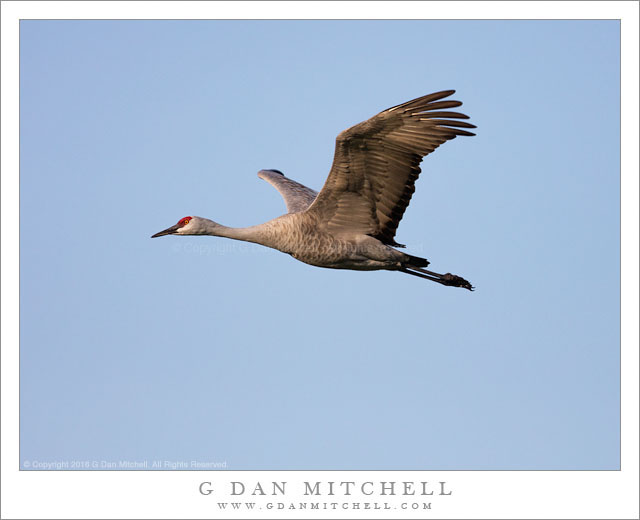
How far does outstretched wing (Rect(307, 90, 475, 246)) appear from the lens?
1154 cm

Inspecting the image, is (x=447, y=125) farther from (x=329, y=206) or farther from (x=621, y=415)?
(x=621, y=415)

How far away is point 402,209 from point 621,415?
4.51 meters

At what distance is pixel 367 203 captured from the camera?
12656 mm

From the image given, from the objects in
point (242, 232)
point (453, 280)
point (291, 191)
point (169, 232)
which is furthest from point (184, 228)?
point (453, 280)

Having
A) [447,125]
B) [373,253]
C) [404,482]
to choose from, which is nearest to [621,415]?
[404,482]

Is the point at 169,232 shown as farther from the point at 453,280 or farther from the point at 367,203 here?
the point at 453,280

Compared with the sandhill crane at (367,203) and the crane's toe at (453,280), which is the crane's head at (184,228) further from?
the crane's toe at (453,280)

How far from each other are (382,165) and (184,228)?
310cm

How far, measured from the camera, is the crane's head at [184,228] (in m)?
13.4

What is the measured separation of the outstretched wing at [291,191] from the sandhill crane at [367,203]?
1231 mm

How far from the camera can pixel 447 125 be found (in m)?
11.7

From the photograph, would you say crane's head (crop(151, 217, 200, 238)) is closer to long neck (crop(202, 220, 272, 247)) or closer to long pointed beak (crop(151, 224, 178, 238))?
long pointed beak (crop(151, 224, 178, 238))

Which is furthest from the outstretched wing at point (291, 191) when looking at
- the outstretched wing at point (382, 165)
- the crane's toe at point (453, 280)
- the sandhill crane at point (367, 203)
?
the crane's toe at point (453, 280)

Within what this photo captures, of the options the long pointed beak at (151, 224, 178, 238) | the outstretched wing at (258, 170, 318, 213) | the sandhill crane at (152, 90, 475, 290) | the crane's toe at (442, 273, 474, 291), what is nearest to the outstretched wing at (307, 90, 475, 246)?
the sandhill crane at (152, 90, 475, 290)
